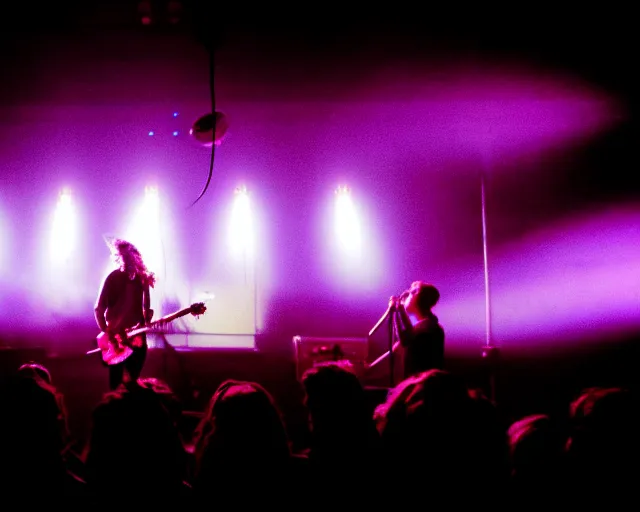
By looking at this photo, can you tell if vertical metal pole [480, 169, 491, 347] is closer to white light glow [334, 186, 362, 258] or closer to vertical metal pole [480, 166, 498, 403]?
vertical metal pole [480, 166, 498, 403]

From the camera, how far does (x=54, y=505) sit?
1914 millimetres

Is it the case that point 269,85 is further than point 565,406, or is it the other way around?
point 565,406

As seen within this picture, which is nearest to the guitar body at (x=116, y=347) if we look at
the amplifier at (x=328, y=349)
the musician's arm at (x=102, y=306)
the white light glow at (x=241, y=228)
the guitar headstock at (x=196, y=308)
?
the musician's arm at (x=102, y=306)

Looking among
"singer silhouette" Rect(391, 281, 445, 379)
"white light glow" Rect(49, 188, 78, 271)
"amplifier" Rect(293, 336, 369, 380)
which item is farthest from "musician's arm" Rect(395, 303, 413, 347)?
"white light glow" Rect(49, 188, 78, 271)

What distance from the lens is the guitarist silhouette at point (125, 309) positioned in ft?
15.2

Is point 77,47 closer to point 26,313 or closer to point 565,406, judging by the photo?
point 26,313

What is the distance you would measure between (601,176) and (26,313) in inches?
298

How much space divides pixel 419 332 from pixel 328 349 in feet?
4.91

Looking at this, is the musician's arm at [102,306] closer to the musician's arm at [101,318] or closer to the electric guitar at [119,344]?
the musician's arm at [101,318]

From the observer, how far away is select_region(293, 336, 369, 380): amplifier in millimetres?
5324

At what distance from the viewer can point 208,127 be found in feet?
15.0

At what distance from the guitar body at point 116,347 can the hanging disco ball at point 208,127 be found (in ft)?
6.62

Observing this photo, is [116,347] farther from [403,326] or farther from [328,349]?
[403,326]

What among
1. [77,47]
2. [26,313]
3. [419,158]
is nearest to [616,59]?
[419,158]
